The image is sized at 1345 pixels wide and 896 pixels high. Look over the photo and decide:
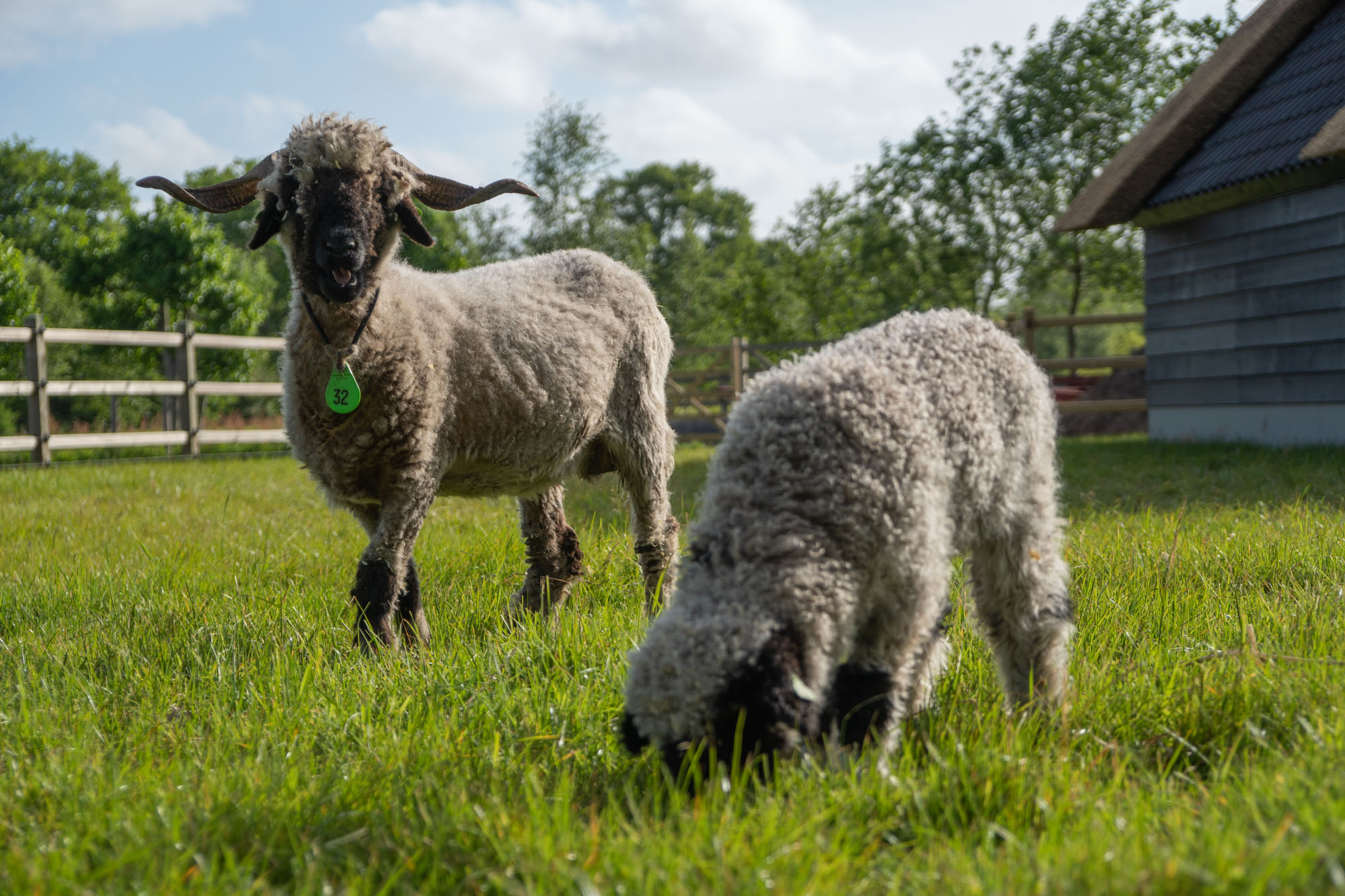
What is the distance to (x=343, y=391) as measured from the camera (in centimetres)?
366

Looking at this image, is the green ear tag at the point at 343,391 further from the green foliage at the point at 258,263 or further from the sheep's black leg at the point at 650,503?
the green foliage at the point at 258,263

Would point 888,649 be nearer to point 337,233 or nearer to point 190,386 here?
point 337,233

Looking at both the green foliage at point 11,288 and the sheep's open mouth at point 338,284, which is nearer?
the sheep's open mouth at point 338,284

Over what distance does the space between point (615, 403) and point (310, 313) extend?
1551 millimetres

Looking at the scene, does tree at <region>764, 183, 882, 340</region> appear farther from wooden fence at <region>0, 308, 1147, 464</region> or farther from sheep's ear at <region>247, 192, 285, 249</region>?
sheep's ear at <region>247, 192, 285, 249</region>

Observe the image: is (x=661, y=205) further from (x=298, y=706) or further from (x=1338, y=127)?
(x=298, y=706)

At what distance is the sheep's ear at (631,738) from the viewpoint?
214 cm

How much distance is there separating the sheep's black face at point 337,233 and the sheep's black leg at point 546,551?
161 centimetres

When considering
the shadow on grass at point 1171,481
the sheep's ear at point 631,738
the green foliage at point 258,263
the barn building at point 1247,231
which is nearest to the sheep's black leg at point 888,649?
the sheep's ear at point 631,738

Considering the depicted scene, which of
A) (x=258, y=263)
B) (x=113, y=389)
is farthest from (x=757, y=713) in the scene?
(x=258, y=263)

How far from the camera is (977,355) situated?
104 inches

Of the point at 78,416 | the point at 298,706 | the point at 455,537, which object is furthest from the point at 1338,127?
the point at 78,416

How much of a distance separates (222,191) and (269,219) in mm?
436

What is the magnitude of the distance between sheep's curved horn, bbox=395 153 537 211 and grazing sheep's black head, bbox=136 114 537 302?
0.03 m
